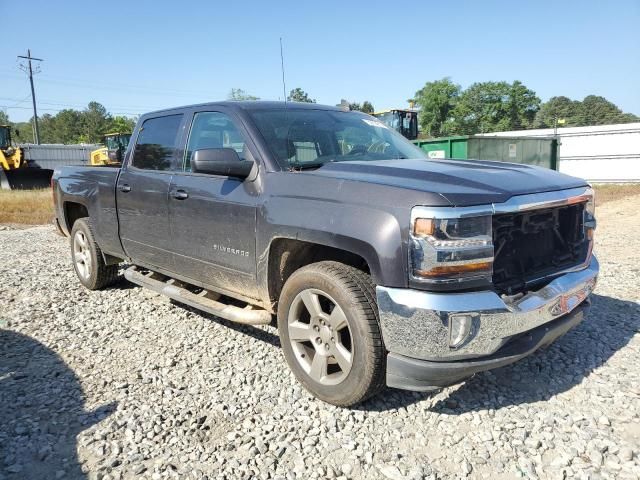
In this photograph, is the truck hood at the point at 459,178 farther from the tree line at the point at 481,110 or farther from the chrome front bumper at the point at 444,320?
the tree line at the point at 481,110

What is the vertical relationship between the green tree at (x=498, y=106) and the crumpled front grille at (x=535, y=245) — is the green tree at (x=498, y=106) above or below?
above

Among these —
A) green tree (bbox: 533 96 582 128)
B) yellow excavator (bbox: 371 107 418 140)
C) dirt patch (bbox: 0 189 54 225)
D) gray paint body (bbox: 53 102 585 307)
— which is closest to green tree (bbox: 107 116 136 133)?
dirt patch (bbox: 0 189 54 225)

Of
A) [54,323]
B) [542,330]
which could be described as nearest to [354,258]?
[542,330]

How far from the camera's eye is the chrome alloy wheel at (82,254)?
5664 mm

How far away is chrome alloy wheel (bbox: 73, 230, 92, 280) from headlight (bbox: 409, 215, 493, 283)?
4421 mm

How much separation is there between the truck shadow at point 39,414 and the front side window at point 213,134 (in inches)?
73.6

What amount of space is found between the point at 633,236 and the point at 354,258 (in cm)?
813

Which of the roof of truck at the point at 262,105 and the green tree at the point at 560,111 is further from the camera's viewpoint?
the green tree at the point at 560,111

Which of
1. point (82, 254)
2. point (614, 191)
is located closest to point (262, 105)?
point (82, 254)

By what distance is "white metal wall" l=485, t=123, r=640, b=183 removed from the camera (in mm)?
22422

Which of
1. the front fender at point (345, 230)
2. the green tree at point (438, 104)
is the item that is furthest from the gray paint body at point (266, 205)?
the green tree at point (438, 104)

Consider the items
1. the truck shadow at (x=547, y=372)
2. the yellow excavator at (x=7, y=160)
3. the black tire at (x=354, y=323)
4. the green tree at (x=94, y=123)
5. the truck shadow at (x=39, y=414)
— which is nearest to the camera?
the truck shadow at (x=39, y=414)

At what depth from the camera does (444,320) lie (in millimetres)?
2455

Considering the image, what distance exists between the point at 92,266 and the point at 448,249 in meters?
4.51
